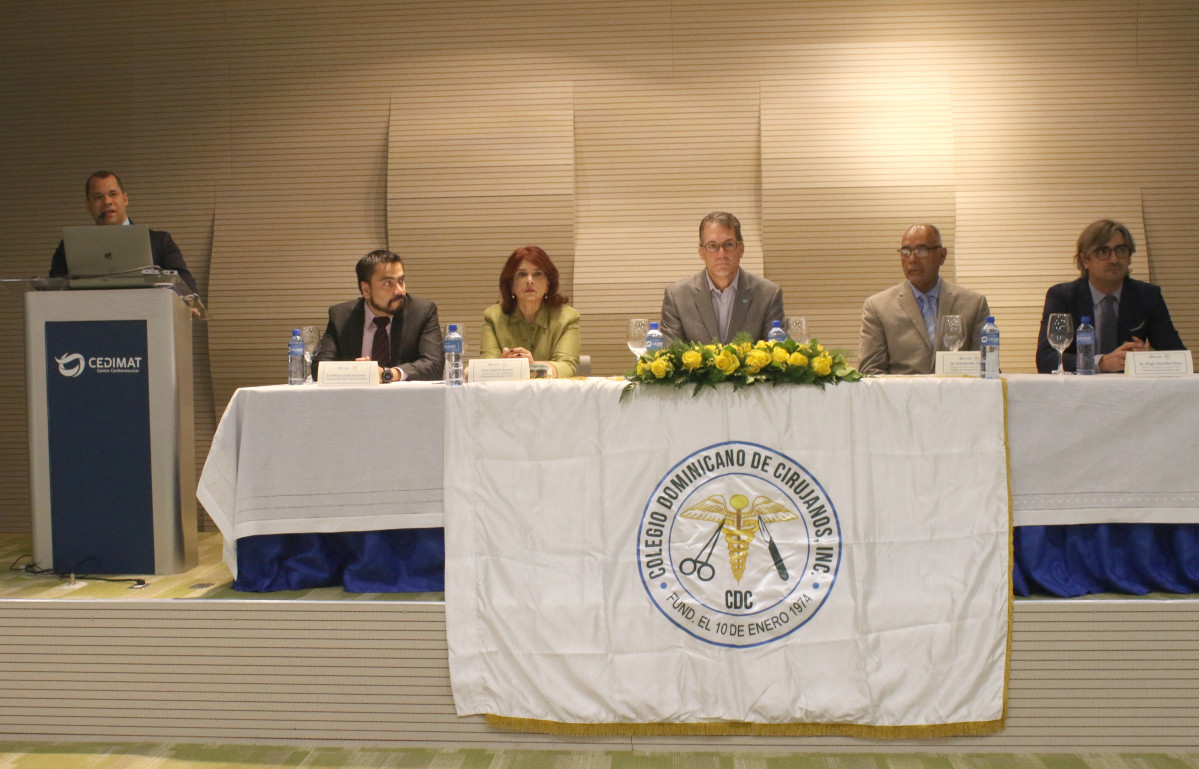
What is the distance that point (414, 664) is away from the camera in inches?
96.0

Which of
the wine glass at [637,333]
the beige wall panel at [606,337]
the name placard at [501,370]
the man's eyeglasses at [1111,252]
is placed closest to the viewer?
the name placard at [501,370]

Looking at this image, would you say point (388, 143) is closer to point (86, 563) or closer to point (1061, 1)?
point (86, 563)

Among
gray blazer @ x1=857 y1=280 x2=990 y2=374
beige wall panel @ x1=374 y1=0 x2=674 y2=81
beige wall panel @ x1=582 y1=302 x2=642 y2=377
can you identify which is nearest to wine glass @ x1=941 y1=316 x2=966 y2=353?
gray blazer @ x1=857 y1=280 x2=990 y2=374

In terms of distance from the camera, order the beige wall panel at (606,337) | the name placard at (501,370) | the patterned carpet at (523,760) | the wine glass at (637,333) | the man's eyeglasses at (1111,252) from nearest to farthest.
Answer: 1. the patterned carpet at (523,760)
2. the name placard at (501,370)
3. the wine glass at (637,333)
4. the man's eyeglasses at (1111,252)
5. the beige wall panel at (606,337)

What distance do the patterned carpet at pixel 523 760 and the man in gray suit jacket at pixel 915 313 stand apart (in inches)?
62.8

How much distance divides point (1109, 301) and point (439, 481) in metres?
2.78

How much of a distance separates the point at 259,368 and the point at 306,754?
8.44ft

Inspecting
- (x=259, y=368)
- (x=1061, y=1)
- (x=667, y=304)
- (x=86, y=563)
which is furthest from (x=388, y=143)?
(x=1061, y=1)

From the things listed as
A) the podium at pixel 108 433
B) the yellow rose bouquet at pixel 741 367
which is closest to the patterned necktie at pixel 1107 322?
the yellow rose bouquet at pixel 741 367

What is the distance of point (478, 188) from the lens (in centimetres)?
444

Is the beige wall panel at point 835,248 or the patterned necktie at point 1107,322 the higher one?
the beige wall panel at point 835,248

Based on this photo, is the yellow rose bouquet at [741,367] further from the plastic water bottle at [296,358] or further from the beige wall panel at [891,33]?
the beige wall panel at [891,33]

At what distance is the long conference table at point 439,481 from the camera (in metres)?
2.45

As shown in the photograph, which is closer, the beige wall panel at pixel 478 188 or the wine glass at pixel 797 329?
the wine glass at pixel 797 329
